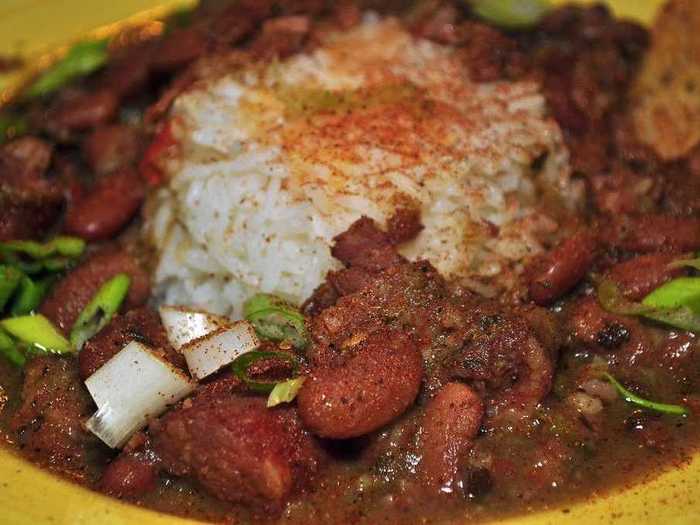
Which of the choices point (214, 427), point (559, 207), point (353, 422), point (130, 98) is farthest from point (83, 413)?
point (559, 207)

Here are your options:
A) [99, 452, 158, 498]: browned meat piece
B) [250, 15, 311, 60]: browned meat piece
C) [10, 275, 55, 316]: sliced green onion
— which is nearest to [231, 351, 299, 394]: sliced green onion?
[99, 452, 158, 498]: browned meat piece

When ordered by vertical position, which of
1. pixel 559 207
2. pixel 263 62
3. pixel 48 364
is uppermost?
pixel 263 62

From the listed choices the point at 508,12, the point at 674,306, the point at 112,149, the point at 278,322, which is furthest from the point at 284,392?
the point at 508,12

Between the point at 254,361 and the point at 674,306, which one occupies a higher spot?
the point at 254,361

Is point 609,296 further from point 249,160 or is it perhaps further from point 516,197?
point 249,160

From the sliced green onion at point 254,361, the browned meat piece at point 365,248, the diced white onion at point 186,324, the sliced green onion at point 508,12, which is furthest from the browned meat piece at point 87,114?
the sliced green onion at point 508,12

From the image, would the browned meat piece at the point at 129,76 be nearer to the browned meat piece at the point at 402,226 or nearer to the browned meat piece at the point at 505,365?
the browned meat piece at the point at 402,226

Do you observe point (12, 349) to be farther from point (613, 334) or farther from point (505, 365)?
point (613, 334)
